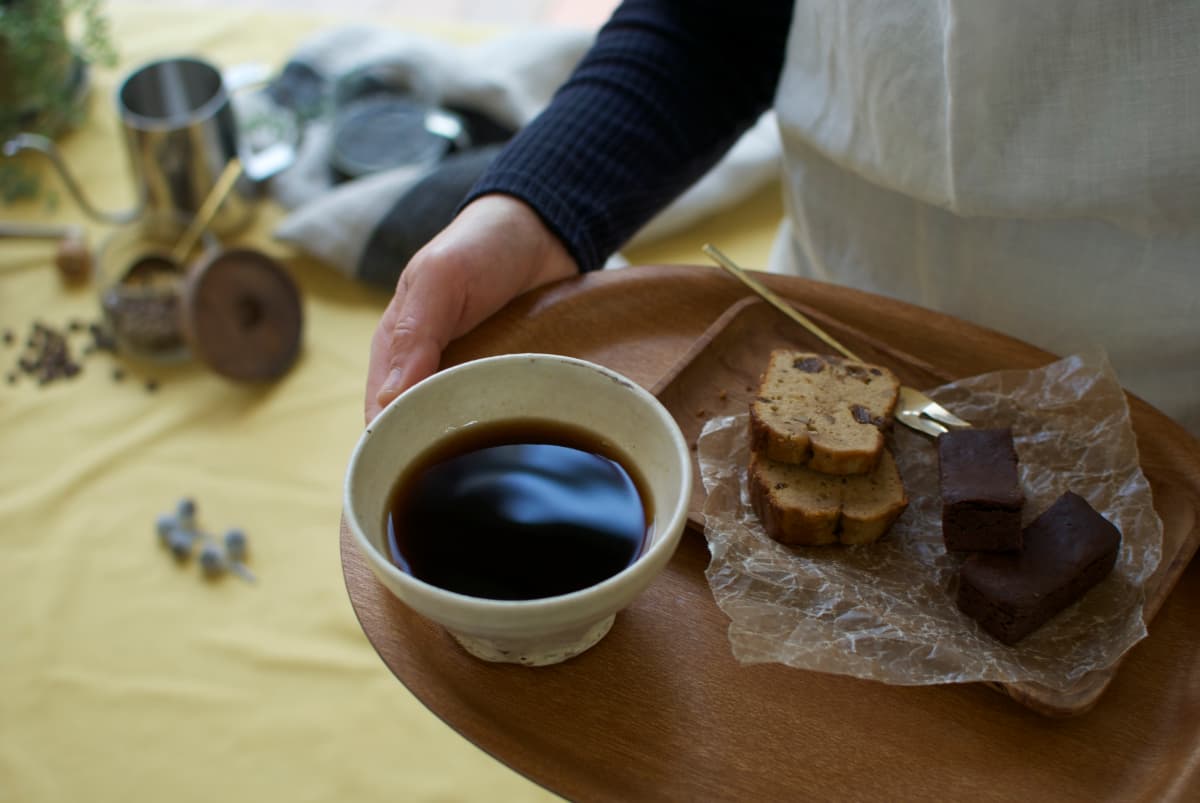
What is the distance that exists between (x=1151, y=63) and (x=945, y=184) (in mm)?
140

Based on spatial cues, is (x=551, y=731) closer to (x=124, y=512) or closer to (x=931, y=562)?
(x=931, y=562)

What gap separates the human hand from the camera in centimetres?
68

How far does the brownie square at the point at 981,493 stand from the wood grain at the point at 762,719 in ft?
0.29

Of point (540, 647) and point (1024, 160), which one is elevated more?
point (1024, 160)

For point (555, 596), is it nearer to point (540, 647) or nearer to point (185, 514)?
point (540, 647)

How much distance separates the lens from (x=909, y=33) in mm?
691

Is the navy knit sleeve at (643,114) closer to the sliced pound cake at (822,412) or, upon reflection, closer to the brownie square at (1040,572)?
the sliced pound cake at (822,412)

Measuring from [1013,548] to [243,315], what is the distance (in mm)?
928

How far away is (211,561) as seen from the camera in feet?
3.48

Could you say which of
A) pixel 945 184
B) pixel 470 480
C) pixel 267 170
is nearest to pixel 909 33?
pixel 945 184

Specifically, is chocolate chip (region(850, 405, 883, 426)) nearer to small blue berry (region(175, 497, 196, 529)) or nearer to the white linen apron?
the white linen apron

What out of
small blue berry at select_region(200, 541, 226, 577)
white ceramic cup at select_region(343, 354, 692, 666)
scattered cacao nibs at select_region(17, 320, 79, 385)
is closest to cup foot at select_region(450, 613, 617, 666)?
white ceramic cup at select_region(343, 354, 692, 666)

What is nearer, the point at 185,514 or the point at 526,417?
the point at 526,417

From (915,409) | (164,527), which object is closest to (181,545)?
(164,527)
